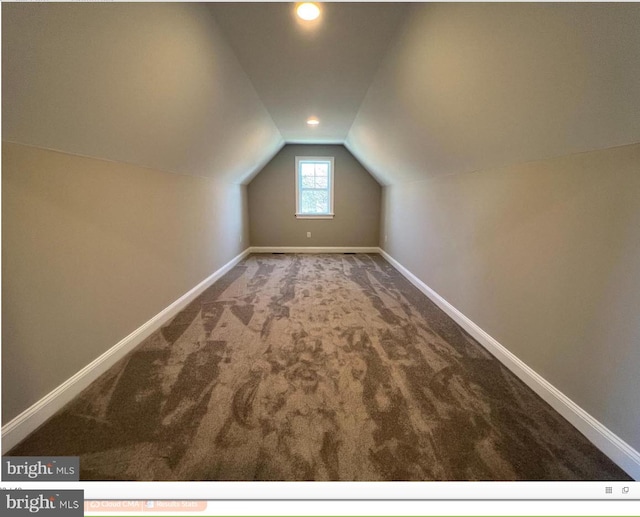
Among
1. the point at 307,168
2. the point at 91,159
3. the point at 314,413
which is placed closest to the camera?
the point at 314,413

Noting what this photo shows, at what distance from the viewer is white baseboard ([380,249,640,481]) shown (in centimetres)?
122

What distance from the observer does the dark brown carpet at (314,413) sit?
123 centimetres

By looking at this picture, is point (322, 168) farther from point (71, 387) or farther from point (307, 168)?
point (71, 387)

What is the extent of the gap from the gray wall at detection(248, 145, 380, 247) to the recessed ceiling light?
13.8 feet

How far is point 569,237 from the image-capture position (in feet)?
5.01

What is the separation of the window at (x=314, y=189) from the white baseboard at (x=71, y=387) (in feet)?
12.3

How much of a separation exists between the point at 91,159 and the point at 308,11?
60.6 inches

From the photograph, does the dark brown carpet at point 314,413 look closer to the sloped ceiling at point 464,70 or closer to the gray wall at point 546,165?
the gray wall at point 546,165

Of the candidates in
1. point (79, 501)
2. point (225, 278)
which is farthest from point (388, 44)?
point (225, 278)

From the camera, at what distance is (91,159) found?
177 cm

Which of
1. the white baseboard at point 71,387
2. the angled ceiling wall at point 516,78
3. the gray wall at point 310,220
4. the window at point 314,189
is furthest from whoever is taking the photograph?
the window at point 314,189

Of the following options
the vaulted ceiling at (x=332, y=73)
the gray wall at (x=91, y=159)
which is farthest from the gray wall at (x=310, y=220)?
Answer: the gray wall at (x=91, y=159)

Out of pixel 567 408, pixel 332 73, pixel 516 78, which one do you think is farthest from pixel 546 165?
→ pixel 332 73

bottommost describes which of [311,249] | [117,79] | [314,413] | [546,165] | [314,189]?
[314,413]
